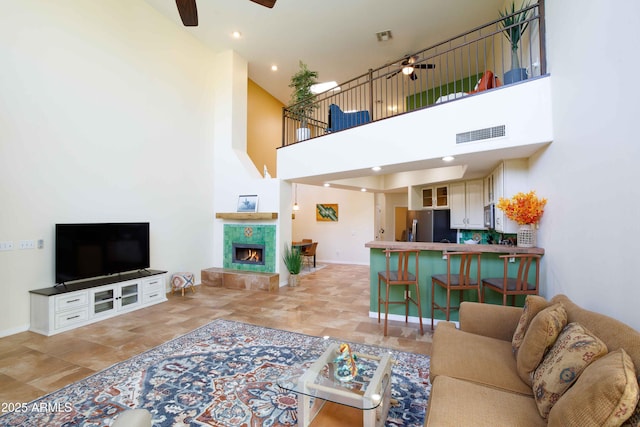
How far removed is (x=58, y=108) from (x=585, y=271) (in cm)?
643

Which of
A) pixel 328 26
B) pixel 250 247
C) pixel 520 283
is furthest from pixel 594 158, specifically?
pixel 250 247

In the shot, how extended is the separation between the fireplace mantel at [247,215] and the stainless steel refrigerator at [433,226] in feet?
12.2

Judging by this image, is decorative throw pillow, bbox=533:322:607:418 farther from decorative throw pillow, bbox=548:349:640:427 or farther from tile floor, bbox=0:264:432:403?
tile floor, bbox=0:264:432:403

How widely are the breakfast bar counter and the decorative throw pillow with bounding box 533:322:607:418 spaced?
2.03 meters

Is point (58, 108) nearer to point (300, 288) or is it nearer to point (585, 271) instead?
point (300, 288)

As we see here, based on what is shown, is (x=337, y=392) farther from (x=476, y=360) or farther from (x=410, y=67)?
(x=410, y=67)

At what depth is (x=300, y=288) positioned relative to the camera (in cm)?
596

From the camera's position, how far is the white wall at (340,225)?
910cm

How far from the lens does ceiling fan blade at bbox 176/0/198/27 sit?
117 inches

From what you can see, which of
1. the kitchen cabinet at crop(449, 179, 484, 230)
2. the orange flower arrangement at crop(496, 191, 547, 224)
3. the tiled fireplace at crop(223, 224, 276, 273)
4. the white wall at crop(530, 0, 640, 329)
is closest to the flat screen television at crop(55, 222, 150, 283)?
the tiled fireplace at crop(223, 224, 276, 273)

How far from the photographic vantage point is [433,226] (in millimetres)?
6660

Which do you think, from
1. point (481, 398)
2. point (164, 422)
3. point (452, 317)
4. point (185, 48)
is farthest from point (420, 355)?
point (185, 48)

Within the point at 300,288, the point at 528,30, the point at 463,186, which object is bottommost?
the point at 300,288

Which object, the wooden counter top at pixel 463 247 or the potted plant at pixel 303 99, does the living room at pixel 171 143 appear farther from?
the potted plant at pixel 303 99
